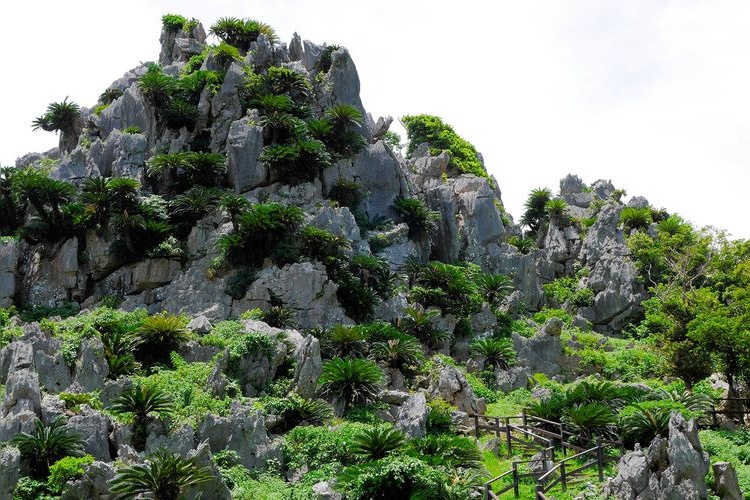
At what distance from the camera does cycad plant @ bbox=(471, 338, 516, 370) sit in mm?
29784

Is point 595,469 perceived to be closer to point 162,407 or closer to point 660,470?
point 660,470

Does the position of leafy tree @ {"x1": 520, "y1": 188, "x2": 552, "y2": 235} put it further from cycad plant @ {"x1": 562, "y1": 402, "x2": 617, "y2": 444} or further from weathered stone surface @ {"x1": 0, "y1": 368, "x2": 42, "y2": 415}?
weathered stone surface @ {"x1": 0, "y1": 368, "x2": 42, "y2": 415}

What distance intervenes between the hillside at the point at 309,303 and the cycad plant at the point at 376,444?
5 centimetres

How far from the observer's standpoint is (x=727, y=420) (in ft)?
73.5

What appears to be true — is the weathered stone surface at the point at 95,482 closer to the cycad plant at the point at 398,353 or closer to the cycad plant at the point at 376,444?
the cycad plant at the point at 376,444

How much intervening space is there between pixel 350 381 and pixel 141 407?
6.88 metres

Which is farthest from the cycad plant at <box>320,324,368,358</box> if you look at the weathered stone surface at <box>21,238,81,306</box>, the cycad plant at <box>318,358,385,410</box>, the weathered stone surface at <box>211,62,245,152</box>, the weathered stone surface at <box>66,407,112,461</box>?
the weathered stone surface at <box>211,62,245,152</box>

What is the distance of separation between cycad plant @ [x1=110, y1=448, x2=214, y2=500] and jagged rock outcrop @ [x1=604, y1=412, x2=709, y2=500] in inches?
359

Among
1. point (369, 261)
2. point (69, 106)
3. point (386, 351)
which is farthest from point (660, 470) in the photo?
point (69, 106)

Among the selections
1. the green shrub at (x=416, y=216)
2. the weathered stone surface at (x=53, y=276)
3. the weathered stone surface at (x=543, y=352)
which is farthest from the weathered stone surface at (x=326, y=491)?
the green shrub at (x=416, y=216)

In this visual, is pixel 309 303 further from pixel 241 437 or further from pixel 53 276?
pixel 53 276

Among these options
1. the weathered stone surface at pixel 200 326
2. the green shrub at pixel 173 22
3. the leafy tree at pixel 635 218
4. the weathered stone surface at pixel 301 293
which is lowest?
the weathered stone surface at pixel 200 326

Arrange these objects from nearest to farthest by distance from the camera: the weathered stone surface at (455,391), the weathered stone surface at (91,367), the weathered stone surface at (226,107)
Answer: the weathered stone surface at (91,367)
the weathered stone surface at (455,391)
the weathered stone surface at (226,107)

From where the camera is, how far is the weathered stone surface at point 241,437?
17891 millimetres
